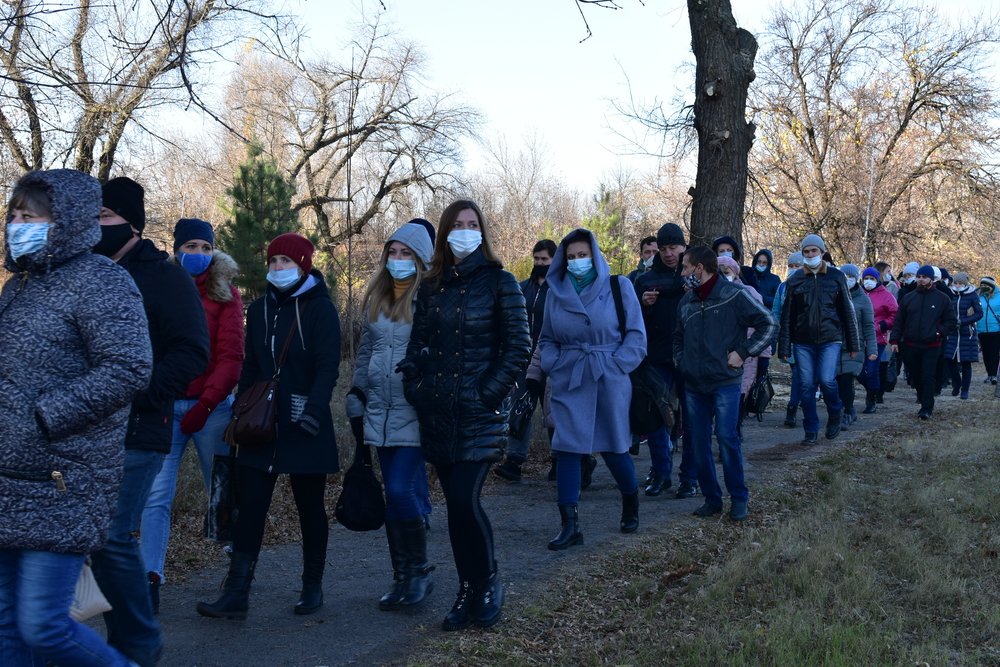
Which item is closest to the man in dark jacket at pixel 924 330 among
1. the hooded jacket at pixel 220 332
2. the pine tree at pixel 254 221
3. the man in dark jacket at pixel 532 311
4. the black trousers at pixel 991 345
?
the black trousers at pixel 991 345

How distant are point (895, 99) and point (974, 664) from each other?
3296 cm

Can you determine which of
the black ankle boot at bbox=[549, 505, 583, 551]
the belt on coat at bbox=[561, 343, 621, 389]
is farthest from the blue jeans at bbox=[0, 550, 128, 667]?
the belt on coat at bbox=[561, 343, 621, 389]

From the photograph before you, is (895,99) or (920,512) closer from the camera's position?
(920,512)

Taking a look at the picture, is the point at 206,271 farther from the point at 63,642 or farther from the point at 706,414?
the point at 706,414

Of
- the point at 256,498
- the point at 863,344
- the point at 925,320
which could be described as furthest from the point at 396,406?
the point at 925,320

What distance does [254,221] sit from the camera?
22062mm

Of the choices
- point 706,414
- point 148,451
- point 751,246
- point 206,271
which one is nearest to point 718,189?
point 706,414

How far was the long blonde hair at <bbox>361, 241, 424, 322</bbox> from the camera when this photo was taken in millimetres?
5430

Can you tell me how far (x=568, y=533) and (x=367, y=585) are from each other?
1450mm

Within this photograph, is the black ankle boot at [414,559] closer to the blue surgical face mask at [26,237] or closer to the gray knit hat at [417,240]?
the gray knit hat at [417,240]

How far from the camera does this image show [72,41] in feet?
32.9

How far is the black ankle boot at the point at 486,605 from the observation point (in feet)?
16.1

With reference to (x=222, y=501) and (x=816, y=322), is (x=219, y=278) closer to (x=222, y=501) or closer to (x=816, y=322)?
(x=222, y=501)

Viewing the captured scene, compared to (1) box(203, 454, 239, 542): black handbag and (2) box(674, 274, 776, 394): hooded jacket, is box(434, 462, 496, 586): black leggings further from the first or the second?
(2) box(674, 274, 776, 394): hooded jacket
